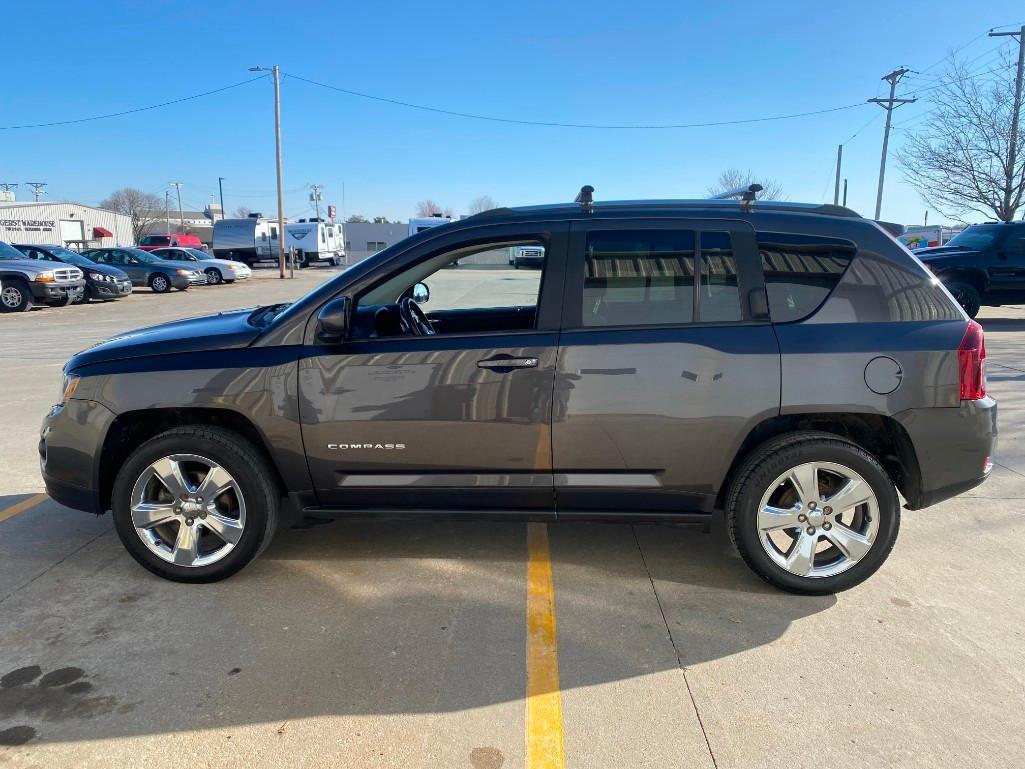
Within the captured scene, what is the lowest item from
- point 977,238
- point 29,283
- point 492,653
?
point 492,653

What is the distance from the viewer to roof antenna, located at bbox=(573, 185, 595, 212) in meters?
3.57

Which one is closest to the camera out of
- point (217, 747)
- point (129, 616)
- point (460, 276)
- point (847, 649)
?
point (217, 747)

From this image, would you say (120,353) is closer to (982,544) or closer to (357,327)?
(357,327)

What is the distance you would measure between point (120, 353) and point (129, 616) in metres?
1.27

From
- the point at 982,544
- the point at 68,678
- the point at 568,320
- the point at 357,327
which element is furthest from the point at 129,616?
the point at 982,544

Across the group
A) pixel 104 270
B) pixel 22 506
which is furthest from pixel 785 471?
pixel 104 270

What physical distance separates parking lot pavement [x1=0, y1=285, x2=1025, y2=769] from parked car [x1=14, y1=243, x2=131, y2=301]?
18168 mm

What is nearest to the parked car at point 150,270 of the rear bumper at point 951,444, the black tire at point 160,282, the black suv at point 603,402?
the black tire at point 160,282

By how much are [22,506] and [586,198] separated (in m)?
4.04

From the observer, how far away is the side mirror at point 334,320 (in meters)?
3.31

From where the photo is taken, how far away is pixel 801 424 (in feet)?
11.3

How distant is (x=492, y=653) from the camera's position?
2.99 m

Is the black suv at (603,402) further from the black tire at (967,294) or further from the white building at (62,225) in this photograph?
the white building at (62,225)

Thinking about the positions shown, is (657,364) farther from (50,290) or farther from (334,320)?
(50,290)
